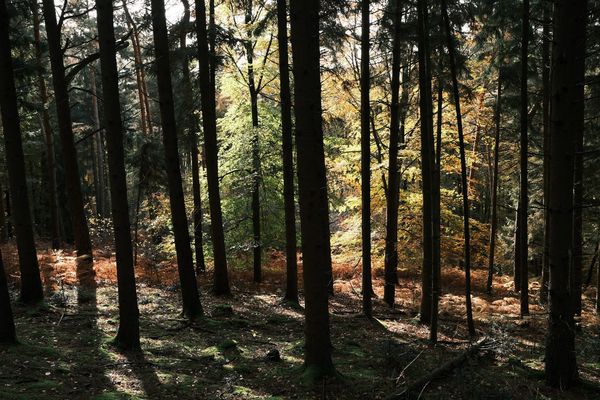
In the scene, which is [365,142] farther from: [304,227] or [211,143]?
[304,227]

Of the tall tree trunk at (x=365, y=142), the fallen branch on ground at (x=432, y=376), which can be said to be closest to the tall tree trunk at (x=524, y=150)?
the tall tree trunk at (x=365, y=142)

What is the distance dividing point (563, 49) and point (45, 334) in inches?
380

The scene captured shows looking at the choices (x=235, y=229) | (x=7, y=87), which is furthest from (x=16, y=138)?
(x=235, y=229)

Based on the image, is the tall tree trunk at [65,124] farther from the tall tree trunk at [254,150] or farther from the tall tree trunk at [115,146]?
the tall tree trunk at [115,146]

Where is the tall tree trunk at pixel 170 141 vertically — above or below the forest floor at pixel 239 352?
above

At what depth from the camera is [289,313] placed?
12.3 metres

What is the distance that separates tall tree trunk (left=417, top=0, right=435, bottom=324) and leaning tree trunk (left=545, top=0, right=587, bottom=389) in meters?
2.88

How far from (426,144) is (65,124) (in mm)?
9733

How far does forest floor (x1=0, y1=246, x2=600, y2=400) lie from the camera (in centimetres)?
630

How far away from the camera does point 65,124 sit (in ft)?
40.9

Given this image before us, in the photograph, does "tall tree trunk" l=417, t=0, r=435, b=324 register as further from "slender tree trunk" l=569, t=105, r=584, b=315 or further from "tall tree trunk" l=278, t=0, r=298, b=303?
"slender tree trunk" l=569, t=105, r=584, b=315

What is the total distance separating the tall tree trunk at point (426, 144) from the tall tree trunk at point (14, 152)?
8245 mm

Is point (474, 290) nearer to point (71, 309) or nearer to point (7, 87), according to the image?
point (71, 309)

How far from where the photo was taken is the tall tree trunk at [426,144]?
30.9ft
